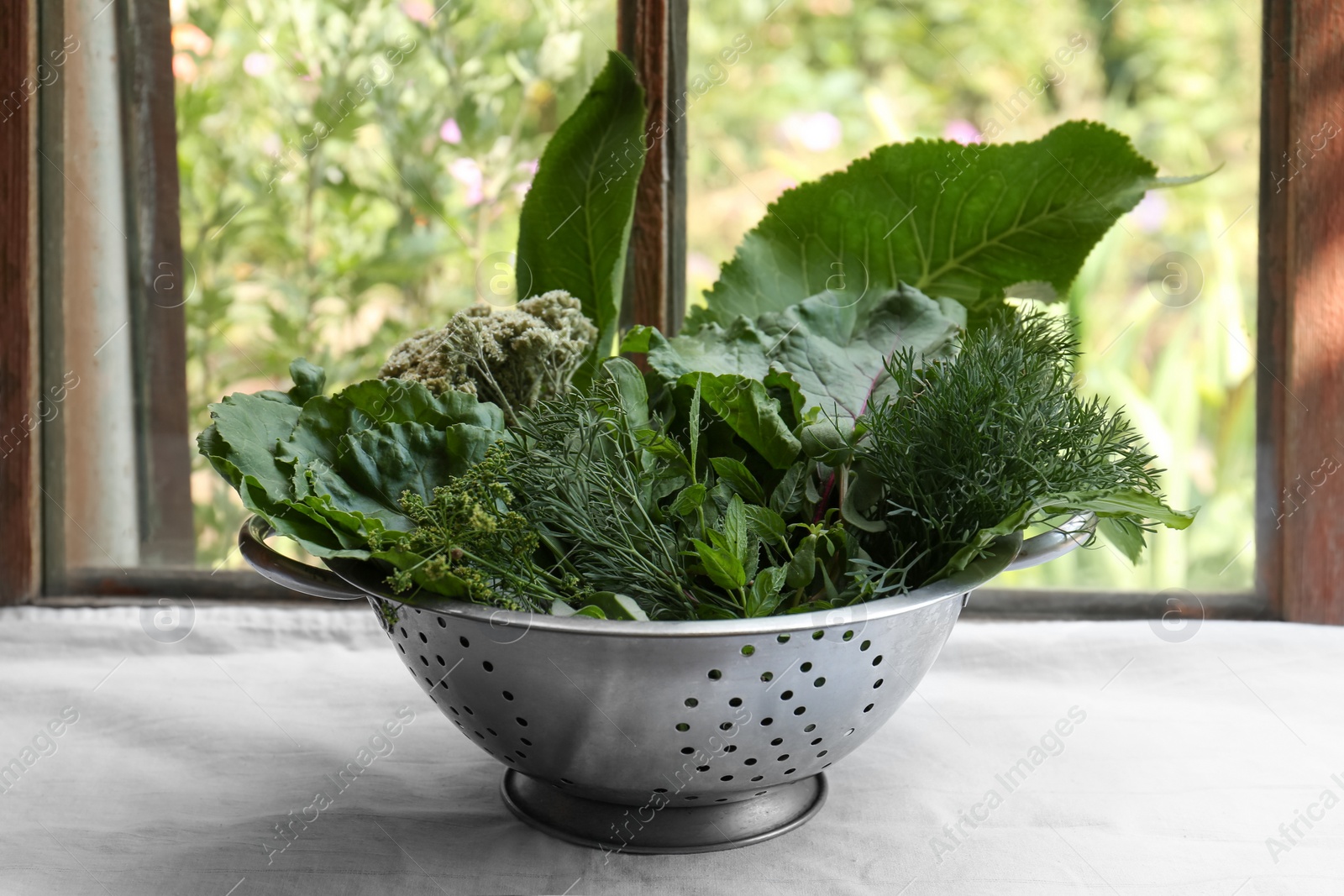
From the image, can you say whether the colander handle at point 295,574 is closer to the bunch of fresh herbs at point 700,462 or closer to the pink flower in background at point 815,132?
the bunch of fresh herbs at point 700,462

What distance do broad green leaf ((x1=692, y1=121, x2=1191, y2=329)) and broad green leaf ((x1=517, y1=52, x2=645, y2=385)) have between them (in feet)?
0.25

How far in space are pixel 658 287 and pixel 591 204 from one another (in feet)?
0.58

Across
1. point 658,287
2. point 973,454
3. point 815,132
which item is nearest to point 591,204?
point 658,287

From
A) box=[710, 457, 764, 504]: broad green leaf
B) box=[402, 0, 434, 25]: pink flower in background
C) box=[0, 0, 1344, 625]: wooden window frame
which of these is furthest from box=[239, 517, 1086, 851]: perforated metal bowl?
box=[402, 0, 434, 25]: pink flower in background

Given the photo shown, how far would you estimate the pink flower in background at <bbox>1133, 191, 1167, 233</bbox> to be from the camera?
1261 mm

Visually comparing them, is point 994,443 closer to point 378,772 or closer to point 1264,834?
point 1264,834

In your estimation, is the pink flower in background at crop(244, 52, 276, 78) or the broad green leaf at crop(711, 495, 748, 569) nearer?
the broad green leaf at crop(711, 495, 748, 569)

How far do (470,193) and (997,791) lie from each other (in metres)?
0.69

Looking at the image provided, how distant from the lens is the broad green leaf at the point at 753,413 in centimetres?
59

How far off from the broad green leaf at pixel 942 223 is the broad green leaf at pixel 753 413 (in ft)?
0.75

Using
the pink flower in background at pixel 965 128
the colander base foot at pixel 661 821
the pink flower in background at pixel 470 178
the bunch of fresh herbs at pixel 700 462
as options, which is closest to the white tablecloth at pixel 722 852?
the colander base foot at pixel 661 821

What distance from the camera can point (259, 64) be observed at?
1.04 meters

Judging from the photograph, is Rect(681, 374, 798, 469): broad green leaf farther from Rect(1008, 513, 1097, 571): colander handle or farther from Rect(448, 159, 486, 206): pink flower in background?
Rect(448, 159, 486, 206): pink flower in background

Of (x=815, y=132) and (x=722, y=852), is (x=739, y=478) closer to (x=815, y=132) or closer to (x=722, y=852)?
(x=722, y=852)
